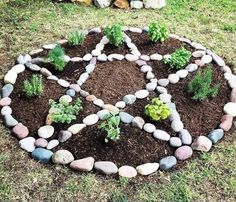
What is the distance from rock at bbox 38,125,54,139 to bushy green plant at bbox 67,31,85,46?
4.73 feet

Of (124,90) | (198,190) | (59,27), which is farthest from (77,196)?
(59,27)

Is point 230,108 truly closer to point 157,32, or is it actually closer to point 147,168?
point 147,168

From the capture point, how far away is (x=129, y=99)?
4547 millimetres

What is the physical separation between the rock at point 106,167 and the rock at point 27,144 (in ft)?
2.11

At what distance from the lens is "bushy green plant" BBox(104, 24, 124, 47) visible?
5.17 meters

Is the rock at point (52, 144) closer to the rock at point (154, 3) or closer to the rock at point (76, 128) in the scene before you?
the rock at point (76, 128)

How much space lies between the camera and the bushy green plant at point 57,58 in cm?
477

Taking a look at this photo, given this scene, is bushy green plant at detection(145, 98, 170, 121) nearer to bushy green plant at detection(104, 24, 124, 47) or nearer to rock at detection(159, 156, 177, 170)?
rock at detection(159, 156, 177, 170)

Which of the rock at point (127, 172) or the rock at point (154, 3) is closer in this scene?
the rock at point (127, 172)

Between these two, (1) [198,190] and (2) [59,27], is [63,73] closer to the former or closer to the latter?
(2) [59,27]

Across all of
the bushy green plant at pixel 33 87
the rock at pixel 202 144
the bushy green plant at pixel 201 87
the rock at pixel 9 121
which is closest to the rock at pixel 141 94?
the bushy green plant at pixel 201 87

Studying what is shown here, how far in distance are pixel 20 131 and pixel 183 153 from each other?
1553 mm

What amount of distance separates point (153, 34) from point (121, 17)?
1011mm

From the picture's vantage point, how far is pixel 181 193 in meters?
3.73
